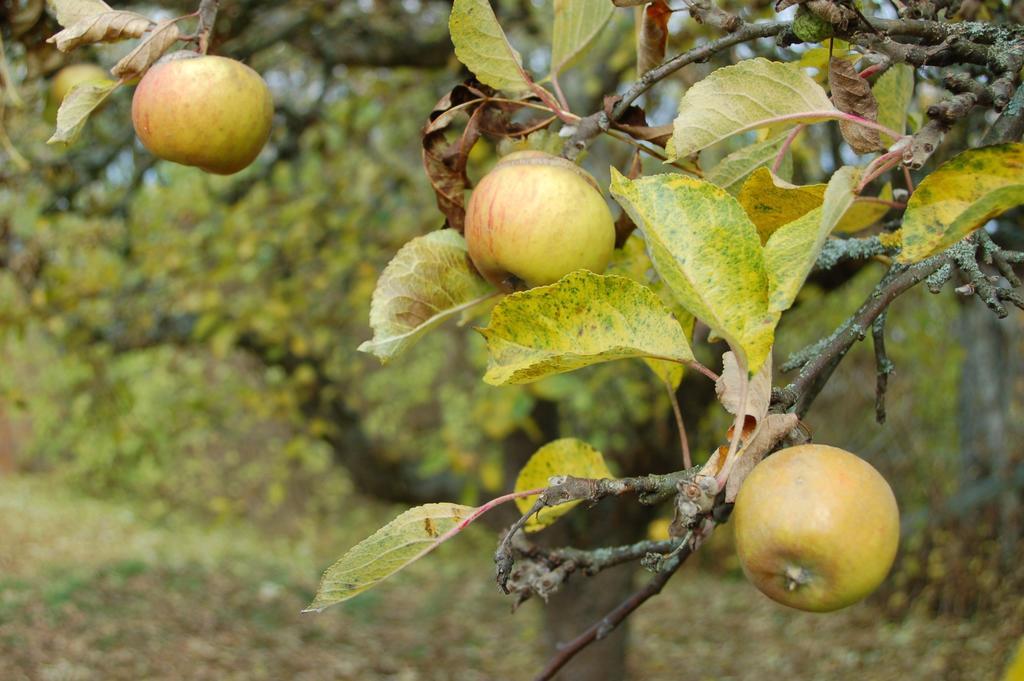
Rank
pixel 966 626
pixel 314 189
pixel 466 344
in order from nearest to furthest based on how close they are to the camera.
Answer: pixel 314 189
pixel 966 626
pixel 466 344

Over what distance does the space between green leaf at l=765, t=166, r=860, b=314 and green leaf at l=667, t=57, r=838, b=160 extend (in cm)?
14

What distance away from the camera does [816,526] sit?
56 cm

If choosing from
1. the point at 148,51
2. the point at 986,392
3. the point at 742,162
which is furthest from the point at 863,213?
the point at 986,392

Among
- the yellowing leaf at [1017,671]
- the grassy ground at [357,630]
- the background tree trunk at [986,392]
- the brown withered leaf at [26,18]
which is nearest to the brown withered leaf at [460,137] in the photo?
the yellowing leaf at [1017,671]

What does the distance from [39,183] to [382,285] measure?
2.71 m

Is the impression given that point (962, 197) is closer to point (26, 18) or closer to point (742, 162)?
point (742, 162)

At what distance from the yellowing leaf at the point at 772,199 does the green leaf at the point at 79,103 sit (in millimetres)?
574

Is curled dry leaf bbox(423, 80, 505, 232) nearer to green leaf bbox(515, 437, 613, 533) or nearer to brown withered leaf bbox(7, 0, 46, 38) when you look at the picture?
green leaf bbox(515, 437, 613, 533)

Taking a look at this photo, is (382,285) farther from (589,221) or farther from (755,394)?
(755,394)

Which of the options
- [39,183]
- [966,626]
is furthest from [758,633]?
[39,183]

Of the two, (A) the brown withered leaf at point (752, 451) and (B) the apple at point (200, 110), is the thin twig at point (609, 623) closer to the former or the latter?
(A) the brown withered leaf at point (752, 451)

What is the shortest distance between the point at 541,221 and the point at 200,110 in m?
0.37

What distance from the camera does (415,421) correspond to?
23.6ft

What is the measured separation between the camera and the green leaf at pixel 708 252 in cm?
58
